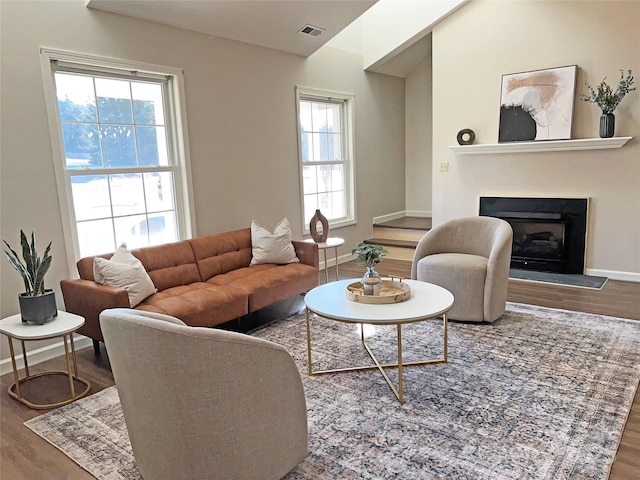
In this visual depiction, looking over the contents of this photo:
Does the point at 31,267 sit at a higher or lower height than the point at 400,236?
higher

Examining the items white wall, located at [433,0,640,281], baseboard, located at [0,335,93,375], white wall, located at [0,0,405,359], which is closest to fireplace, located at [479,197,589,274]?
white wall, located at [433,0,640,281]

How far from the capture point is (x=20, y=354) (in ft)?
10.3

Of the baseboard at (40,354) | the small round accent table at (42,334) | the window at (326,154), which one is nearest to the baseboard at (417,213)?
the window at (326,154)

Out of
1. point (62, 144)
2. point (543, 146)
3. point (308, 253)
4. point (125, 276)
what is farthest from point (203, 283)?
point (543, 146)

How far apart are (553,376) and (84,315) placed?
2.98 m

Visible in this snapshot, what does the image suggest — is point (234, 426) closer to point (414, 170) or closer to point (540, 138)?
point (540, 138)

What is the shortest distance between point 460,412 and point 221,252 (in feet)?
8.02

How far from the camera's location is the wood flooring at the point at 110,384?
1992 mm

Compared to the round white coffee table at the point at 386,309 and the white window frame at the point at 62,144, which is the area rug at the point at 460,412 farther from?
the white window frame at the point at 62,144

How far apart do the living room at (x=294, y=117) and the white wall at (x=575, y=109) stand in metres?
0.01

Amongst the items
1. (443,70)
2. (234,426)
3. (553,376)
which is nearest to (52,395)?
(234,426)

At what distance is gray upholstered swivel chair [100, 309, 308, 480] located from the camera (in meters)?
1.53

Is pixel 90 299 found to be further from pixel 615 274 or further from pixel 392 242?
pixel 615 274

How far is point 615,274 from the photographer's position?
4.70m
